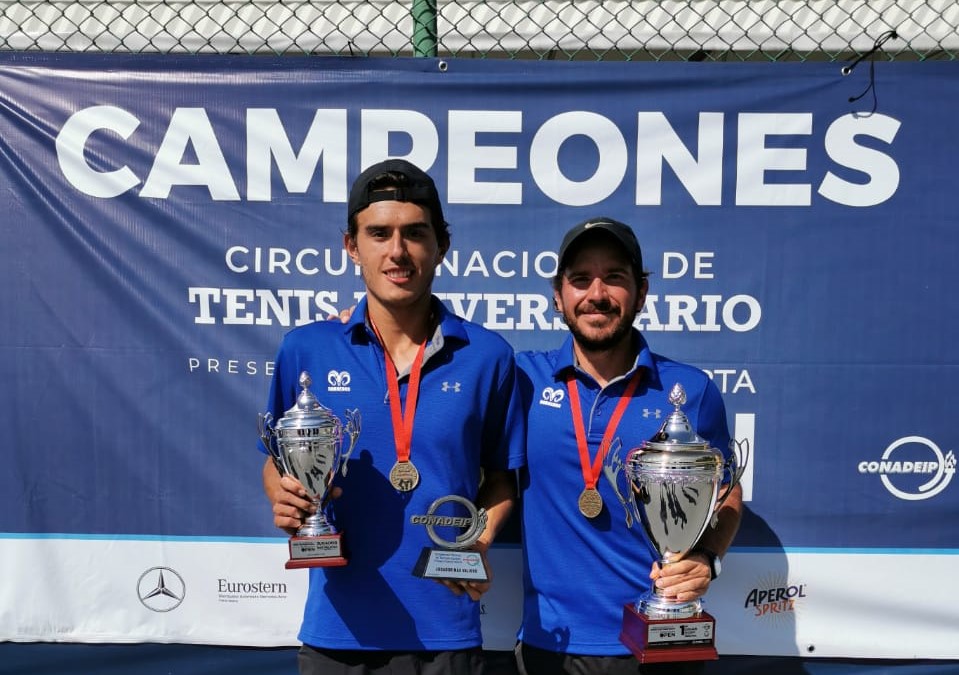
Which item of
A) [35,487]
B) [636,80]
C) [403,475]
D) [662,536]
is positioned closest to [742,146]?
[636,80]

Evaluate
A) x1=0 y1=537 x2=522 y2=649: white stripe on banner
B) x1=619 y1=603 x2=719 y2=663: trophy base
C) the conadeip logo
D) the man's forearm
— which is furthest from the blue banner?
x1=619 y1=603 x2=719 y2=663: trophy base

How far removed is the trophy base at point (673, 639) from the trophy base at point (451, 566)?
38 centimetres

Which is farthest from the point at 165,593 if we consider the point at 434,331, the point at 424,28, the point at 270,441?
the point at 424,28

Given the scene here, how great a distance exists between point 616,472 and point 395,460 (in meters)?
0.53

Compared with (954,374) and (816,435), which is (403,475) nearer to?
(816,435)

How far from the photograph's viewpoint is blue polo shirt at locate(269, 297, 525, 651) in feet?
6.55

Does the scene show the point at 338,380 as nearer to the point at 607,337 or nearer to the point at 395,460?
the point at 395,460

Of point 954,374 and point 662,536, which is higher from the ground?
point 954,374

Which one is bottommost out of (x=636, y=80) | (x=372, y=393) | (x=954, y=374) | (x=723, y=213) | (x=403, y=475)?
(x=403, y=475)

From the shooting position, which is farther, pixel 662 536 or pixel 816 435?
pixel 816 435

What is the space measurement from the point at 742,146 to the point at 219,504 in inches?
85.5

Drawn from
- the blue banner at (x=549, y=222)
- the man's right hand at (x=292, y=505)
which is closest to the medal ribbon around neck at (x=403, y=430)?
the man's right hand at (x=292, y=505)

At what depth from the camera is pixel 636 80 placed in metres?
2.84

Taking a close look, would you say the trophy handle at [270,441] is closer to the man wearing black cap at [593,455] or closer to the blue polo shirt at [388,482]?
the blue polo shirt at [388,482]
